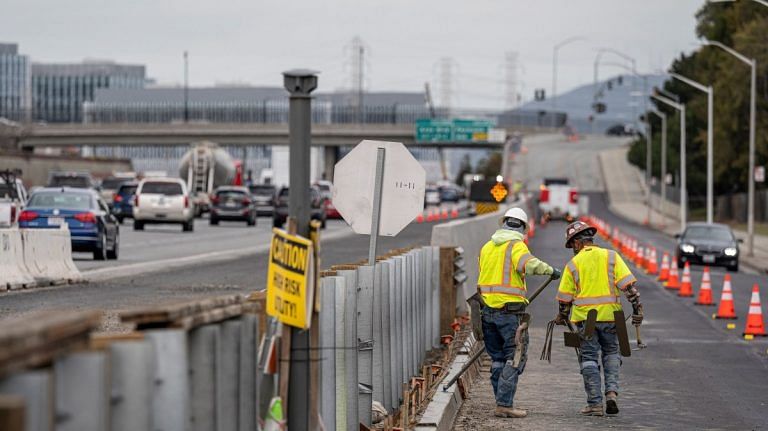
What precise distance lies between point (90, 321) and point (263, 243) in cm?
4216

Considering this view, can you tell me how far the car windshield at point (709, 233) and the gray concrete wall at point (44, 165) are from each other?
45356 mm

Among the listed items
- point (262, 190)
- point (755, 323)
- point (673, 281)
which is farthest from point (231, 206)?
point (755, 323)

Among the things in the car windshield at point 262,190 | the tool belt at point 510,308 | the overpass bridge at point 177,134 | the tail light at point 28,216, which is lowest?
the car windshield at point 262,190

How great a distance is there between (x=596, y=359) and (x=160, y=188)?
40234 millimetres

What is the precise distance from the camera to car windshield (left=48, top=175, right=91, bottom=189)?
61.1 m

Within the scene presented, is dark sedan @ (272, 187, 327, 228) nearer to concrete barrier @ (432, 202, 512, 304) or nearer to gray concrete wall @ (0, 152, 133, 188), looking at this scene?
gray concrete wall @ (0, 152, 133, 188)

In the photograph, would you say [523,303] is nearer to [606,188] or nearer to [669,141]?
[669,141]

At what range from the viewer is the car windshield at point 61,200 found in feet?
109

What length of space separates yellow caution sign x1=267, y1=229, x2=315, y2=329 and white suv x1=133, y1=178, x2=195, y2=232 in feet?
148

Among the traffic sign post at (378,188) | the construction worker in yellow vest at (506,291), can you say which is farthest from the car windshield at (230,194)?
the construction worker in yellow vest at (506,291)

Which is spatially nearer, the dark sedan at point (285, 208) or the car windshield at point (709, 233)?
the car windshield at point (709, 233)

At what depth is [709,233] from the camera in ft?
146

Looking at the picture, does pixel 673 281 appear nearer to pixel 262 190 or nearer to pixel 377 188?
pixel 377 188

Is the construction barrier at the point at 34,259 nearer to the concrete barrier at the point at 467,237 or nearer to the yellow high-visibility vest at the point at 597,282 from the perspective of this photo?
the concrete barrier at the point at 467,237
